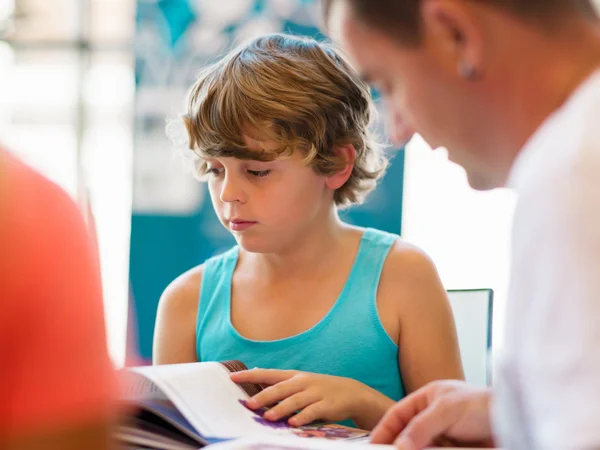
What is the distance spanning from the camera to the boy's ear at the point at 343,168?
134cm

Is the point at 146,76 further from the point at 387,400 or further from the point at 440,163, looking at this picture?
the point at 387,400

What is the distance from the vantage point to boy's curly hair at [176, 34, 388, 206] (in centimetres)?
124

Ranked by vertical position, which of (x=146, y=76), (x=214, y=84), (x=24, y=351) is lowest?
(x=24, y=351)

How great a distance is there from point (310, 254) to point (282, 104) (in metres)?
0.27

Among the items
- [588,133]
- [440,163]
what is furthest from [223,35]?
[588,133]

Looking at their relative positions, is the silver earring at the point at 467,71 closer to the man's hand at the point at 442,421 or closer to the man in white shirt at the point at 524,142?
the man in white shirt at the point at 524,142

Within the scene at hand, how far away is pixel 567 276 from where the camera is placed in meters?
0.47

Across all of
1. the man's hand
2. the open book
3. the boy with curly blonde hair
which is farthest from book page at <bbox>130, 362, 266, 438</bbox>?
the boy with curly blonde hair

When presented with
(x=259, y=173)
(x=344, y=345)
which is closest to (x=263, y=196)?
(x=259, y=173)

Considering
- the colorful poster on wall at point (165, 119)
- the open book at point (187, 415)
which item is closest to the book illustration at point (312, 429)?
the open book at point (187, 415)

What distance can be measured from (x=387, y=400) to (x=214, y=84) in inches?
22.3

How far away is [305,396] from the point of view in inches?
38.3

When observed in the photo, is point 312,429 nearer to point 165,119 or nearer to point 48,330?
point 48,330

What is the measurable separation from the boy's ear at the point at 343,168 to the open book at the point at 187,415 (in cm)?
48
